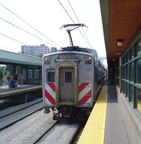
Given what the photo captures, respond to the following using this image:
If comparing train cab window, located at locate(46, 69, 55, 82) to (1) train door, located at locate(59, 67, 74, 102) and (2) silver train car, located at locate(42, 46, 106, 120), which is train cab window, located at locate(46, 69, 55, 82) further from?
(1) train door, located at locate(59, 67, 74, 102)

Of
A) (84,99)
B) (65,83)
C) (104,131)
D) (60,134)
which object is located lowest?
(60,134)

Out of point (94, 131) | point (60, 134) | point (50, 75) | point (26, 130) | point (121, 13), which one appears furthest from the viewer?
point (50, 75)

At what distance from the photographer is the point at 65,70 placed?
8680mm

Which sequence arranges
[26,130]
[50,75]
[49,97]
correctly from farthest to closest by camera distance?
[50,75] → [49,97] → [26,130]

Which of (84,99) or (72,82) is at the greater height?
(72,82)

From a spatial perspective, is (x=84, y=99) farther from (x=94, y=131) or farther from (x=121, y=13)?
(x=121, y=13)

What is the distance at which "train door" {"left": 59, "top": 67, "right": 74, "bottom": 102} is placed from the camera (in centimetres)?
868

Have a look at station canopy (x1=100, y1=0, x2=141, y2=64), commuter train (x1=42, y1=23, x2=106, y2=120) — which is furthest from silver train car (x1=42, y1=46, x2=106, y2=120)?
station canopy (x1=100, y1=0, x2=141, y2=64)

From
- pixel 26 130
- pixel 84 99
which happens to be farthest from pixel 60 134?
pixel 84 99

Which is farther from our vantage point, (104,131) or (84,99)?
(84,99)

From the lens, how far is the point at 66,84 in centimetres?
869

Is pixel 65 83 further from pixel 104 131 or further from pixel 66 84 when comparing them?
pixel 104 131

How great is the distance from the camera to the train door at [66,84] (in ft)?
28.5

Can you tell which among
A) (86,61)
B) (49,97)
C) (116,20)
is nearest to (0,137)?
(49,97)
